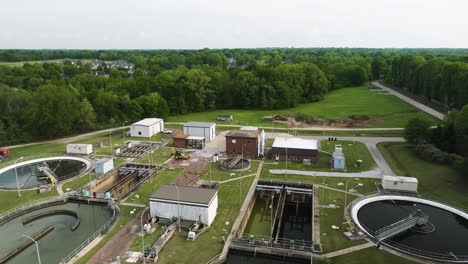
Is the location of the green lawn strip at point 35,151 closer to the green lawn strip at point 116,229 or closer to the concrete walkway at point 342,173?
the green lawn strip at point 116,229

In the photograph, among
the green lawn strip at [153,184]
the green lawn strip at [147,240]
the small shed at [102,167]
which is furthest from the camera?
the small shed at [102,167]

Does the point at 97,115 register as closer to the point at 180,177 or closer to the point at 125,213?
the point at 180,177

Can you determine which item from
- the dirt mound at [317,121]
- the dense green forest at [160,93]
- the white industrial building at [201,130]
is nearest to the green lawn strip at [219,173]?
the white industrial building at [201,130]

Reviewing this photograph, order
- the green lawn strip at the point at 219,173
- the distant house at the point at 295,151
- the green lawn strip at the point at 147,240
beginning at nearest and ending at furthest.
Result: the green lawn strip at the point at 147,240, the green lawn strip at the point at 219,173, the distant house at the point at 295,151

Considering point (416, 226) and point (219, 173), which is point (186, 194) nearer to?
point (219, 173)

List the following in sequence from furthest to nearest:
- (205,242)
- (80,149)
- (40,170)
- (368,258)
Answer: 1. (80,149)
2. (40,170)
3. (205,242)
4. (368,258)

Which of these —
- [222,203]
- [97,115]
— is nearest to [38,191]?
[222,203]

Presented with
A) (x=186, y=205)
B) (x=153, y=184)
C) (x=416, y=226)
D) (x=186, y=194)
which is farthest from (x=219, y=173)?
(x=416, y=226)
